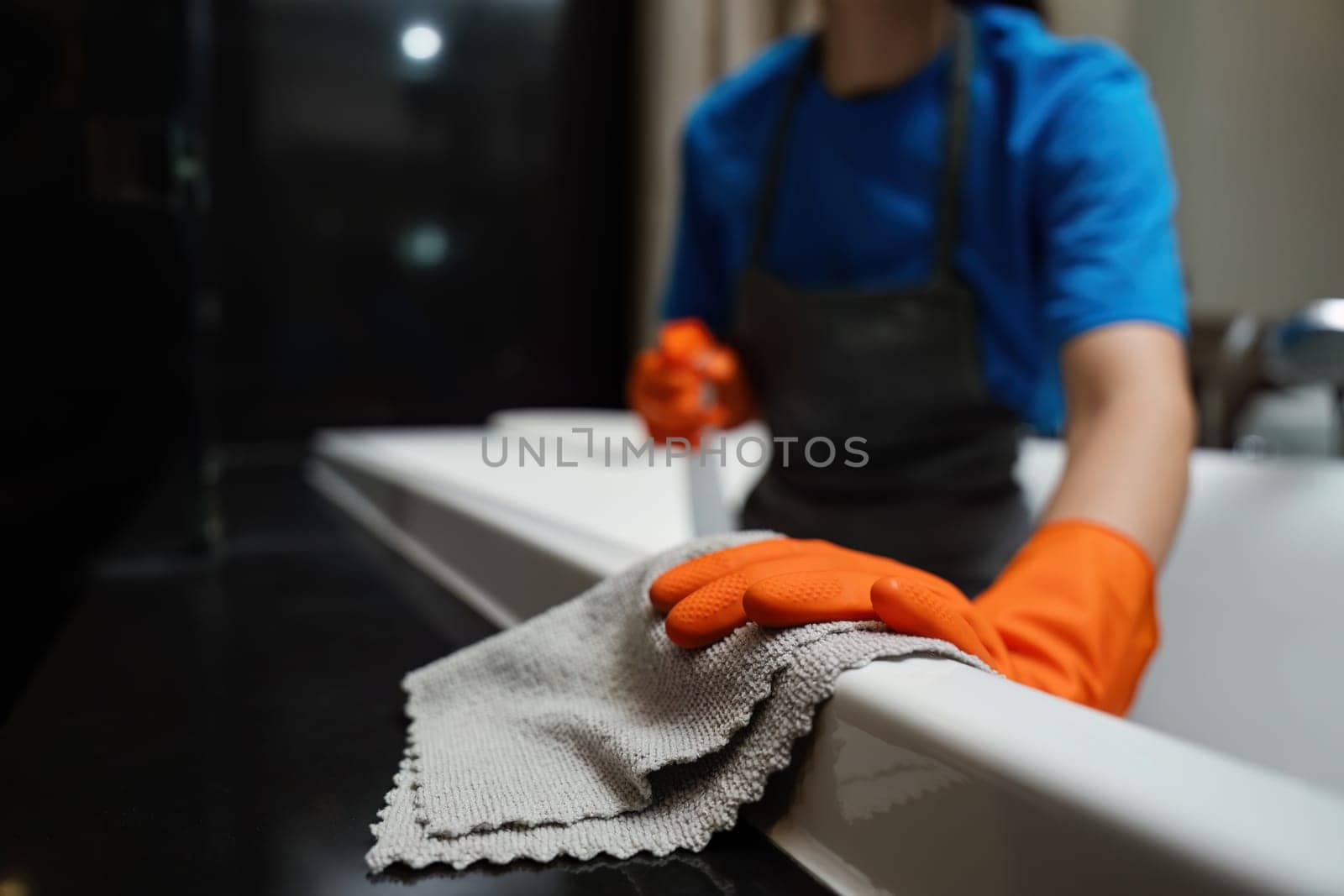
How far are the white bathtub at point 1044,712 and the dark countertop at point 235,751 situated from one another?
0.04m

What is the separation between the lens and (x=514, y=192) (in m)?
1.90

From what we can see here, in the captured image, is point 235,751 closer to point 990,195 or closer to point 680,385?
point 680,385

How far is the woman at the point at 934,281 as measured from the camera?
0.65 metres

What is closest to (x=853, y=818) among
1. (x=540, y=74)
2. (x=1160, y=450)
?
(x=1160, y=450)

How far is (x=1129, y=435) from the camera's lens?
0.58m

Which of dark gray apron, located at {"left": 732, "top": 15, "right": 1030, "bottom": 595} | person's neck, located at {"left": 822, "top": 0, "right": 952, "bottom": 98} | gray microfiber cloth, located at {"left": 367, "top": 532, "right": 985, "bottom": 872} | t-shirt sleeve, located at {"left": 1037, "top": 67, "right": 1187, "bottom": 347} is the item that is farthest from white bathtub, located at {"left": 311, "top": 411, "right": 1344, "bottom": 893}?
person's neck, located at {"left": 822, "top": 0, "right": 952, "bottom": 98}

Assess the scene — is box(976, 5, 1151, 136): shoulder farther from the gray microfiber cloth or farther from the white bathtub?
the gray microfiber cloth

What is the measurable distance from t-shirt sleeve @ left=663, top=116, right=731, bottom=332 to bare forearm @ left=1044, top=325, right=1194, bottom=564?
18.6 inches

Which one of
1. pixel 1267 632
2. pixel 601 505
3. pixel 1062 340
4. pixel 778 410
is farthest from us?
pixel 601 505

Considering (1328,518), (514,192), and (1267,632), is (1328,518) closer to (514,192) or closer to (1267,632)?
(1267,632)

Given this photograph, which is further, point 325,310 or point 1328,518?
point 325,310

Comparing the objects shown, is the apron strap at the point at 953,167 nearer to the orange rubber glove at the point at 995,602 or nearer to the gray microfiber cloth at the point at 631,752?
the orange rubber glove at the point at 995,602

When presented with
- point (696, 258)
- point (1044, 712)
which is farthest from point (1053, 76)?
point (1044, 712)

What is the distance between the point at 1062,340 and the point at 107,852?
23.9 inches
